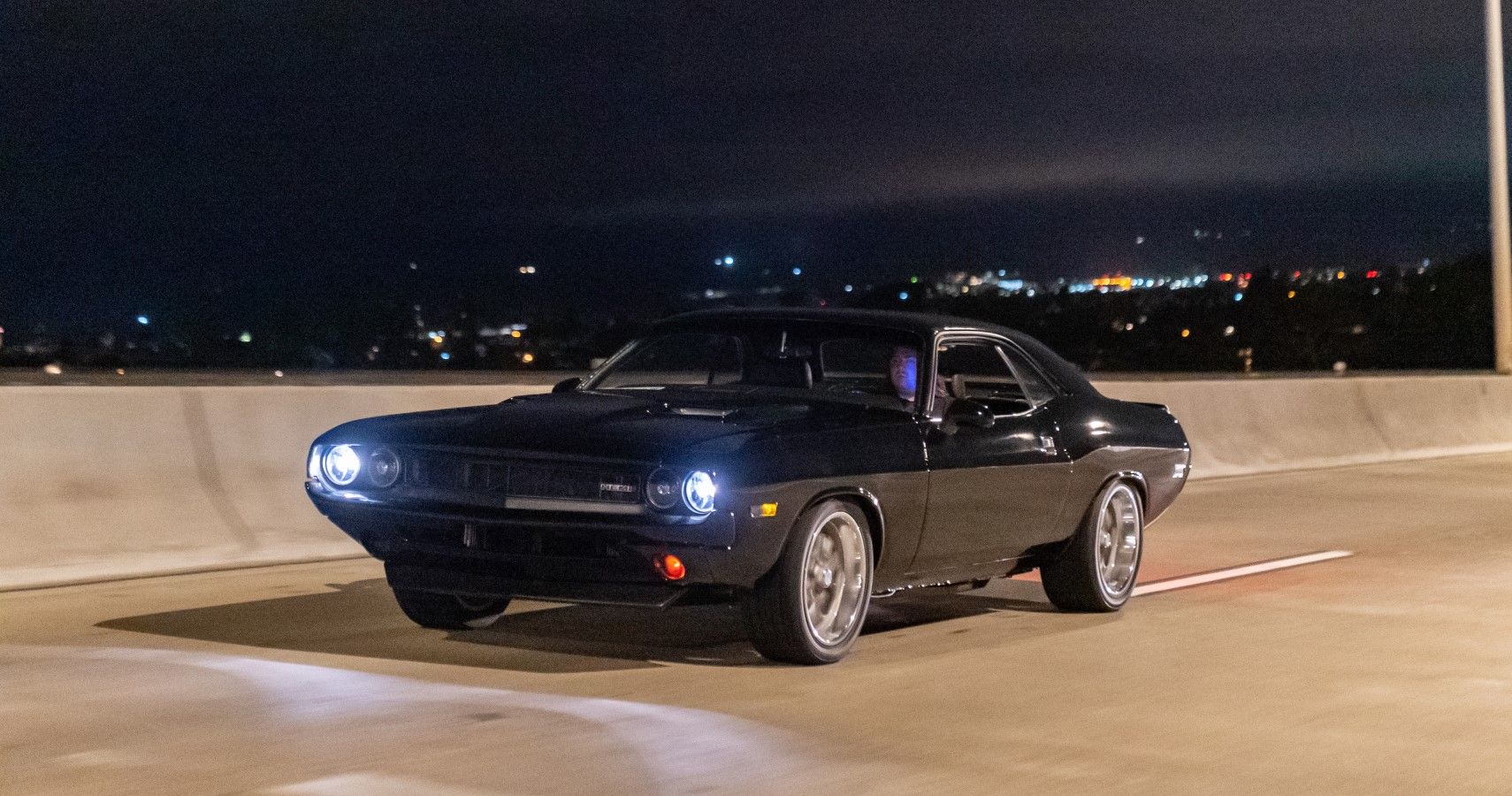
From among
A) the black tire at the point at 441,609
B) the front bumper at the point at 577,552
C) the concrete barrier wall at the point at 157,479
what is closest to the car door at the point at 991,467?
the front bumper at the point at 577,552

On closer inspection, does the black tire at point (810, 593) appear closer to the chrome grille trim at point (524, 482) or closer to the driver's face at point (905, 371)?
the chrome grille trim at point (524, 482)

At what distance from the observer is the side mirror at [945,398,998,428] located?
343 inches

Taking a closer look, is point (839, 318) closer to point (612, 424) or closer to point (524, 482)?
A: point (612, 424)

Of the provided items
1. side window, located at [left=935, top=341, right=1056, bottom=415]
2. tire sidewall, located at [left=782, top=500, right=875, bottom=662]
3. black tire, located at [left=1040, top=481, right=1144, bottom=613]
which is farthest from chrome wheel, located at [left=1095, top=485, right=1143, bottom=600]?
tire sidewall, located at [left=782, top=500, right=875, bottom=662]

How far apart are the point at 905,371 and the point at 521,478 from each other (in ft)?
6.43

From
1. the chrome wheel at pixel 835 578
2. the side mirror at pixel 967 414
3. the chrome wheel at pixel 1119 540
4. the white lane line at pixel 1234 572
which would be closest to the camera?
the chrome wheel at pixel 835 578

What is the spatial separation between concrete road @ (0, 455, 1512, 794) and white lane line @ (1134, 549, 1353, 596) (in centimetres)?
20

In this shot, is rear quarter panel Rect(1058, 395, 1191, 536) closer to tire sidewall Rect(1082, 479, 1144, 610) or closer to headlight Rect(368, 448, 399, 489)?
tire sidewall Rect(1082, 479, 1144, 610)

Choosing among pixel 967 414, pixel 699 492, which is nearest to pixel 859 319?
pixel 967 414

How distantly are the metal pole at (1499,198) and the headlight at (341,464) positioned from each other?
69.8ft

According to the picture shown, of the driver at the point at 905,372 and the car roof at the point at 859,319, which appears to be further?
the car roof at the point at 859,319

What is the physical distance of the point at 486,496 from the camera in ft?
25.2

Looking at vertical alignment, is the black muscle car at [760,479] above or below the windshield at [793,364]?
below

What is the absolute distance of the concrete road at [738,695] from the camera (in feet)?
19.4
